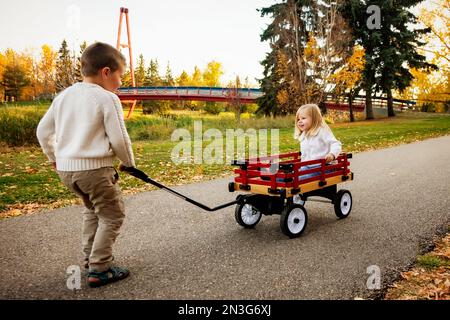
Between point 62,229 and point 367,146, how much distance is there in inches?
428

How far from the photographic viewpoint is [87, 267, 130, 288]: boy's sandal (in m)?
2.91

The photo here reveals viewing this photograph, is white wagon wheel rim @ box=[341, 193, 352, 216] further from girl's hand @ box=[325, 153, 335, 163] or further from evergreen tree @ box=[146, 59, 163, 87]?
evergreen tree @ box=[146, 59, 163, 87]

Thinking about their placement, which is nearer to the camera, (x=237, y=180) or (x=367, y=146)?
(x=237, y=180)

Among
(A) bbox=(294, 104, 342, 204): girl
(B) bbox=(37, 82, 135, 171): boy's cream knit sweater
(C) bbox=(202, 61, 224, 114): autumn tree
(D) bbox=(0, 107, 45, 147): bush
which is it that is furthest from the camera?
(C) bbox=(202, 61, 224, 114): autumn tree

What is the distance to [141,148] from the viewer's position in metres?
12.1

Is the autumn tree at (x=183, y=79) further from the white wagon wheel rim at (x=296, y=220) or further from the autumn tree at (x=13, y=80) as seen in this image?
the white wagon wheel rim at (x=296, y=220)

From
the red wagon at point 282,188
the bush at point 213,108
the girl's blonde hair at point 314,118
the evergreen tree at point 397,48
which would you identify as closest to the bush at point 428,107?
the evergreen tree at point 397,48

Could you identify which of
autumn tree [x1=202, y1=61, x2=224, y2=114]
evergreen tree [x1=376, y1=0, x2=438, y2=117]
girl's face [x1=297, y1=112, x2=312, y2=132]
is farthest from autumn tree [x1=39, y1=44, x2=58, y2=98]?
girl's face [x1=297, y1=112, x2=312, y2=132]

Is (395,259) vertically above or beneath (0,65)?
beneath

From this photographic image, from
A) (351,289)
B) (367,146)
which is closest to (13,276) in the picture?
(351,289)

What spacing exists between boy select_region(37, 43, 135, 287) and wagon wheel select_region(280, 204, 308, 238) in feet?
5.57

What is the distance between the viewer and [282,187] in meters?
3.85

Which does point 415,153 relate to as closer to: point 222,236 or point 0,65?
point 222,236

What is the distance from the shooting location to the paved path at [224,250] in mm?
2857
